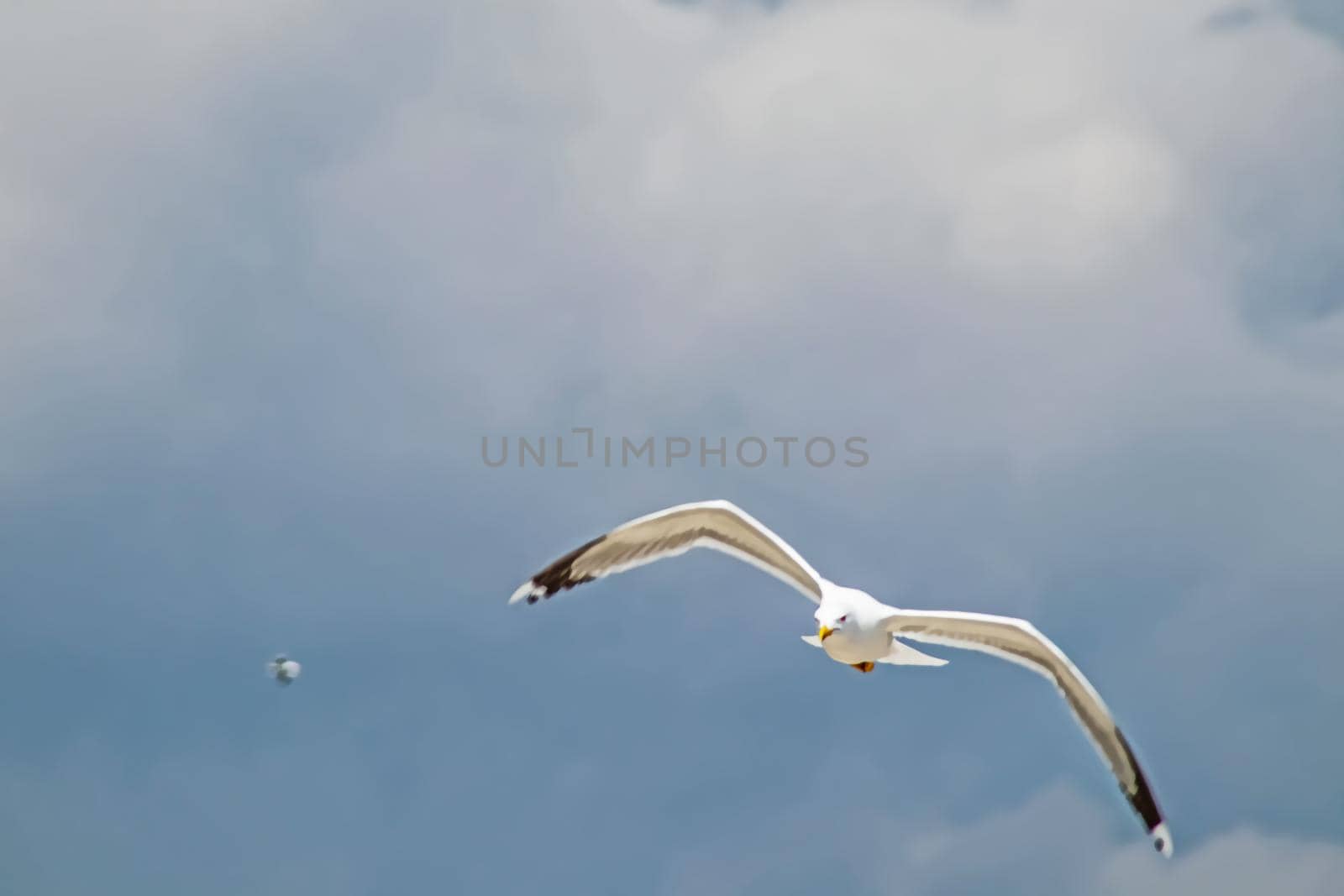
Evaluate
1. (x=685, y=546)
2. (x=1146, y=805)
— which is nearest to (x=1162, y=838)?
(x=1146, y=805)

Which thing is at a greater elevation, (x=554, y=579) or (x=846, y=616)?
(x=554, y=579)

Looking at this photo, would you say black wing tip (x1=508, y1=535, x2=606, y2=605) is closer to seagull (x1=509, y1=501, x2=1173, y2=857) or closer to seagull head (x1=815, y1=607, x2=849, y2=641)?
seagull (x1=509, y1=501, x2=1173, y2=857)

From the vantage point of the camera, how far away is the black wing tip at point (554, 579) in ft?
70.9

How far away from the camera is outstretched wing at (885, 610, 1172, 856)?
20.8m

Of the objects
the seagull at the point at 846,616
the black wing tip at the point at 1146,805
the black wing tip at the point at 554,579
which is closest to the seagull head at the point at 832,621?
the seagull at the point at 846,616

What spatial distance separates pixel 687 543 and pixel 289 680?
10.2 metres

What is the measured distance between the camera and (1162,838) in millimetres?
22016

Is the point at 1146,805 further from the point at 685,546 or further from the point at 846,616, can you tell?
the point at 685,546

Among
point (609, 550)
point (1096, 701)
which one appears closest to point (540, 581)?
point (609, 550)

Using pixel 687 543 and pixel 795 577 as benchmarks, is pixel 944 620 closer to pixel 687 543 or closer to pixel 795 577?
pixel 795 577

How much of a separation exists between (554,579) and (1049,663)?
587cm

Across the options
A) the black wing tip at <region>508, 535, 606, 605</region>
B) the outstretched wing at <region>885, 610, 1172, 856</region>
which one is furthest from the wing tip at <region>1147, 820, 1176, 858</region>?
the black wing tip at <region>508, 535, 606, 605</region>

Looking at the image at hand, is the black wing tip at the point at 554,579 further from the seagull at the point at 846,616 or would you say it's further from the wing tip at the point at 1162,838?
the wing tip at the point at 1162,838

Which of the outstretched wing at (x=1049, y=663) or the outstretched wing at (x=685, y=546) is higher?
the outstretched wing at (x=685, y=546)
